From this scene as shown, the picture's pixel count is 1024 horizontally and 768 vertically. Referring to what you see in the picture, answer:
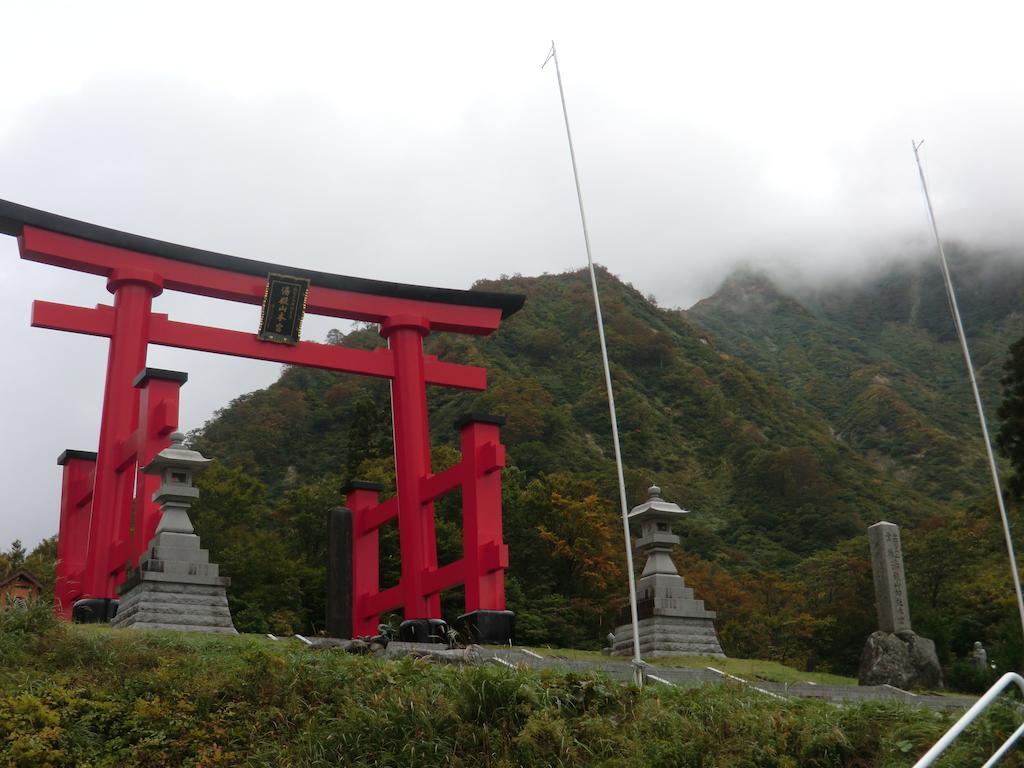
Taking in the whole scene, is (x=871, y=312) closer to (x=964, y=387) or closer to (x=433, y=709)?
(x=964, y=387)

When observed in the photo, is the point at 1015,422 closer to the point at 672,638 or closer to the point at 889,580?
the point at 889,580

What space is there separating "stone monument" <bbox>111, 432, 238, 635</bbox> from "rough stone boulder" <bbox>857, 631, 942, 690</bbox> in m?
7.08

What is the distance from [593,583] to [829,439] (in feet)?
67.9

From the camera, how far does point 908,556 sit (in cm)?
2634

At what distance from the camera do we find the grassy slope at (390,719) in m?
5.73

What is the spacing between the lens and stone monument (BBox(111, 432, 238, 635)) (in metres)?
11.5

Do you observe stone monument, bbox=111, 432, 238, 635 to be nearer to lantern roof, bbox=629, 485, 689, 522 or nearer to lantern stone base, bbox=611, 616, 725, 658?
lantern stone base, bbox=611, 616, 725, 658

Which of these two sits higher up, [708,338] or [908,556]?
[708,338]

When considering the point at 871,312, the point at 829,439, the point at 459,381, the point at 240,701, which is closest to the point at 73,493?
the point at 459,381

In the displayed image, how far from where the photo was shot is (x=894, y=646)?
12203mm

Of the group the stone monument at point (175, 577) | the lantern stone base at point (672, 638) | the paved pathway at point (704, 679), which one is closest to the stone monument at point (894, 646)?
the paved pathway at point (704, 679)

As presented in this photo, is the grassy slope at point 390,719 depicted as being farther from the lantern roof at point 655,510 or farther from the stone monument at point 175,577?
the lantern roof at point 655,510

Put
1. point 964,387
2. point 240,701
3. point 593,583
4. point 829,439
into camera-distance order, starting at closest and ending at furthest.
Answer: point 240,701 → point 593,583 → point 829,439 → point 964,387

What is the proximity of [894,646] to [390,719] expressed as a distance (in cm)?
760
